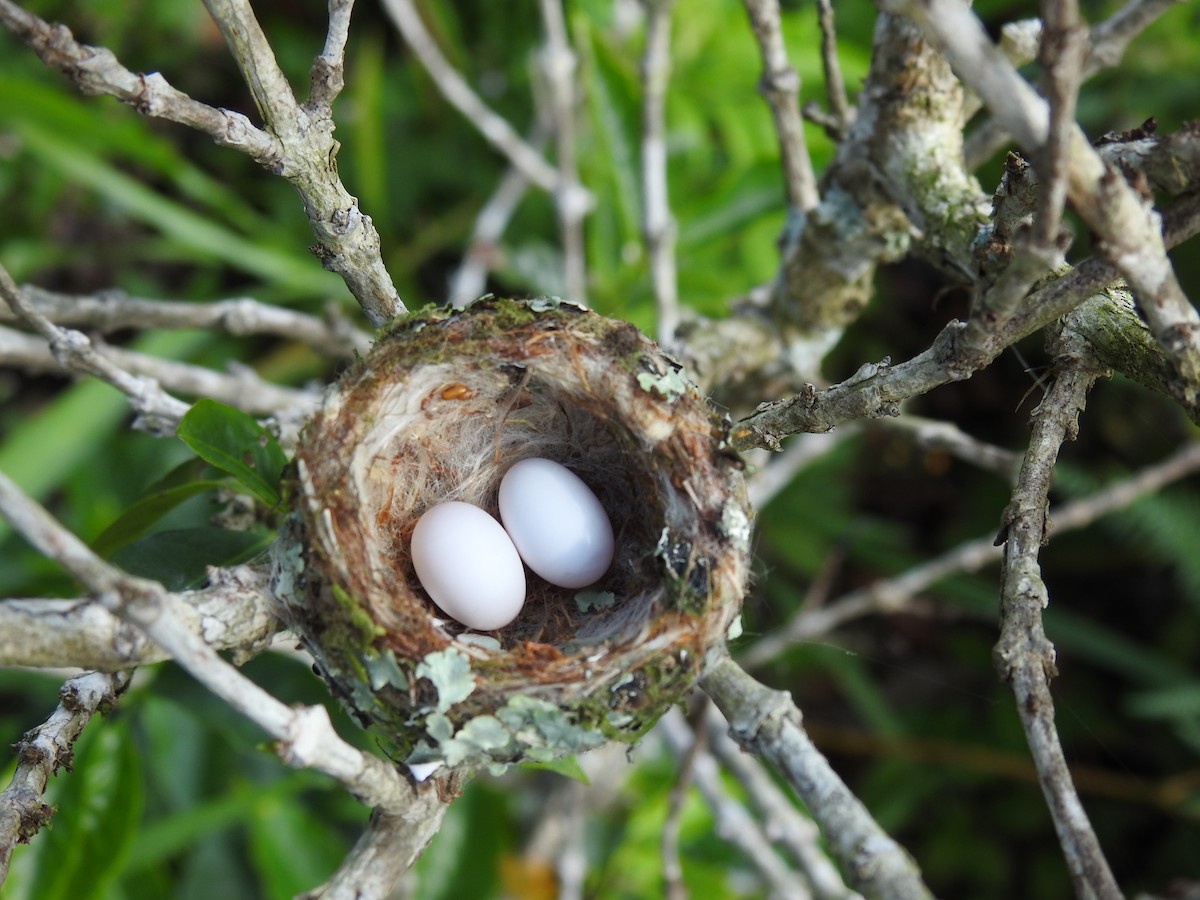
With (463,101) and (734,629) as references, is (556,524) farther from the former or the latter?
(463,101)

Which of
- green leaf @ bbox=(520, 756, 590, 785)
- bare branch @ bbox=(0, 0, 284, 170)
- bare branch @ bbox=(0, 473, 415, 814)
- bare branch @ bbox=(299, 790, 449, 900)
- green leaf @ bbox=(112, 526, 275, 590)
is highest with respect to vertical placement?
bare branch @ bbox=(0, 0, 284, 170)

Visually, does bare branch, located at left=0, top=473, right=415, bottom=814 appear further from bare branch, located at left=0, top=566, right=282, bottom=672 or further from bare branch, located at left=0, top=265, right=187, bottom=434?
bare branch, located at left=0, top=265, right=187, bottom=434

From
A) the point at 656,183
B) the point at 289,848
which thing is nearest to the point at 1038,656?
the point at 656,183

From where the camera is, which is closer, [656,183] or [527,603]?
[527,603]

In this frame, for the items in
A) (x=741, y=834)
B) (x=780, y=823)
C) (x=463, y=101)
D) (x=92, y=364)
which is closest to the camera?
(x=92, y=364)

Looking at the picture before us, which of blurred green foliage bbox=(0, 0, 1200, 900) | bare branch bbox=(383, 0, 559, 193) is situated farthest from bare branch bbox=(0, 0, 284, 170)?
bare branch bbox=(383, 0, 559, 193)

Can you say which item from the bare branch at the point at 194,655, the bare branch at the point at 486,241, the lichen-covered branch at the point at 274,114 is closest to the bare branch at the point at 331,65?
the lichen-covered branch at the point at 274,114

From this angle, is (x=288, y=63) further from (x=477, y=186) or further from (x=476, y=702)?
(x=476, y=702)
